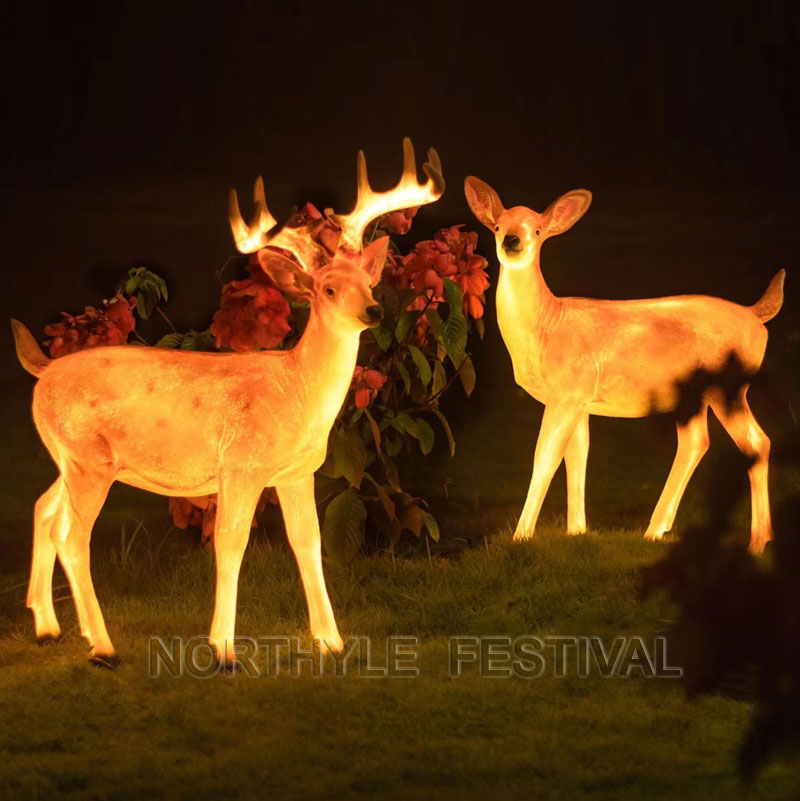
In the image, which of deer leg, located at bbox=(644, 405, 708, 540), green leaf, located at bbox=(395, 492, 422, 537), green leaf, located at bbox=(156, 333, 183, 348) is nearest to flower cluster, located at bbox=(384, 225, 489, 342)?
green leaf, located at bbox=(395, 492, 422, 537)

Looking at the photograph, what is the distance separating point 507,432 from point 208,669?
423cm

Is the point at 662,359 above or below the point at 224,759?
above

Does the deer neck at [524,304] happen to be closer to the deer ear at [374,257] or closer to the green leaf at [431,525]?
the green leaf at [431,525]

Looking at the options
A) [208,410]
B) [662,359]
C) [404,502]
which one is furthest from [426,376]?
[208,410]

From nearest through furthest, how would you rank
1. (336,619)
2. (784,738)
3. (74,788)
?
(784,738), (74,788), (336,619)

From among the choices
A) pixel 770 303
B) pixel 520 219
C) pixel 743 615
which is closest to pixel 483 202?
pixel 520 219

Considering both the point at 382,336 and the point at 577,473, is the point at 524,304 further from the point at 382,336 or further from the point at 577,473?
the point at 577,473

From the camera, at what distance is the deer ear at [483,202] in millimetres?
6656

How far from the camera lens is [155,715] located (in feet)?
15.5

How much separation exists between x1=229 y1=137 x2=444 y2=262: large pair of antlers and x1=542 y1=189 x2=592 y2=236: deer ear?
1338mm

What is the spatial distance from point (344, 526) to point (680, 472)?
61.6 inches

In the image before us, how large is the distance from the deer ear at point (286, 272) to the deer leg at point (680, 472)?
2.35 m

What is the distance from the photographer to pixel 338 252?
5152 mm

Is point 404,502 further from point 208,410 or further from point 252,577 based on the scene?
point 208,410
